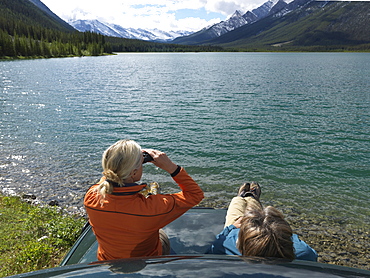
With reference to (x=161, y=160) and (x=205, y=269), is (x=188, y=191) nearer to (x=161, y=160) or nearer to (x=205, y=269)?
(x=161, y=160)

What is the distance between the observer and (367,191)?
1153 centimetres

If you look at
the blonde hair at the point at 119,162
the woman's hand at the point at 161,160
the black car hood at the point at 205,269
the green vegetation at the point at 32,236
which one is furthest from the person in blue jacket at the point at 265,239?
the green vegetation at the point at 32,236

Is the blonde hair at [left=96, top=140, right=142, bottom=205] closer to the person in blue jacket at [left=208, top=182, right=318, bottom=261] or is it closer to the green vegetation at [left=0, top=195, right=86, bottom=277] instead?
the person in blue jacket at [left=208, top=182, right=318, bottom=261]

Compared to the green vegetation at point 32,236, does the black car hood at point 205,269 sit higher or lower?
higher

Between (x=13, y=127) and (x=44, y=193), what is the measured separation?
40.0ft

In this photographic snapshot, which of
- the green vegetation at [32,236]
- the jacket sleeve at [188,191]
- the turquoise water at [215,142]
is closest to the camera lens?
the jacket sleeve at [188,191]

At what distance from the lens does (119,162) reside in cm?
336

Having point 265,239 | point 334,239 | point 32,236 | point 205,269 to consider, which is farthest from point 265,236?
point 32,236

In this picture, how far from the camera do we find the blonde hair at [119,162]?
335cm

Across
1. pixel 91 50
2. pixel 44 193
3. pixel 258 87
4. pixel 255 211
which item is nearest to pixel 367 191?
pixel 255 211

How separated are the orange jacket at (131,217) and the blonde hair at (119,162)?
13 cm

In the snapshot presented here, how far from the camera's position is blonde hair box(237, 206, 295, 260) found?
10.2 ft

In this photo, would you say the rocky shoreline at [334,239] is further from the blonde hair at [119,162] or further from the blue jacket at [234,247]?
the blonde hair at [119,162]

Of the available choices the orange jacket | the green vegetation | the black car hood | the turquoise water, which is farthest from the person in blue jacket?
the turquoise water
